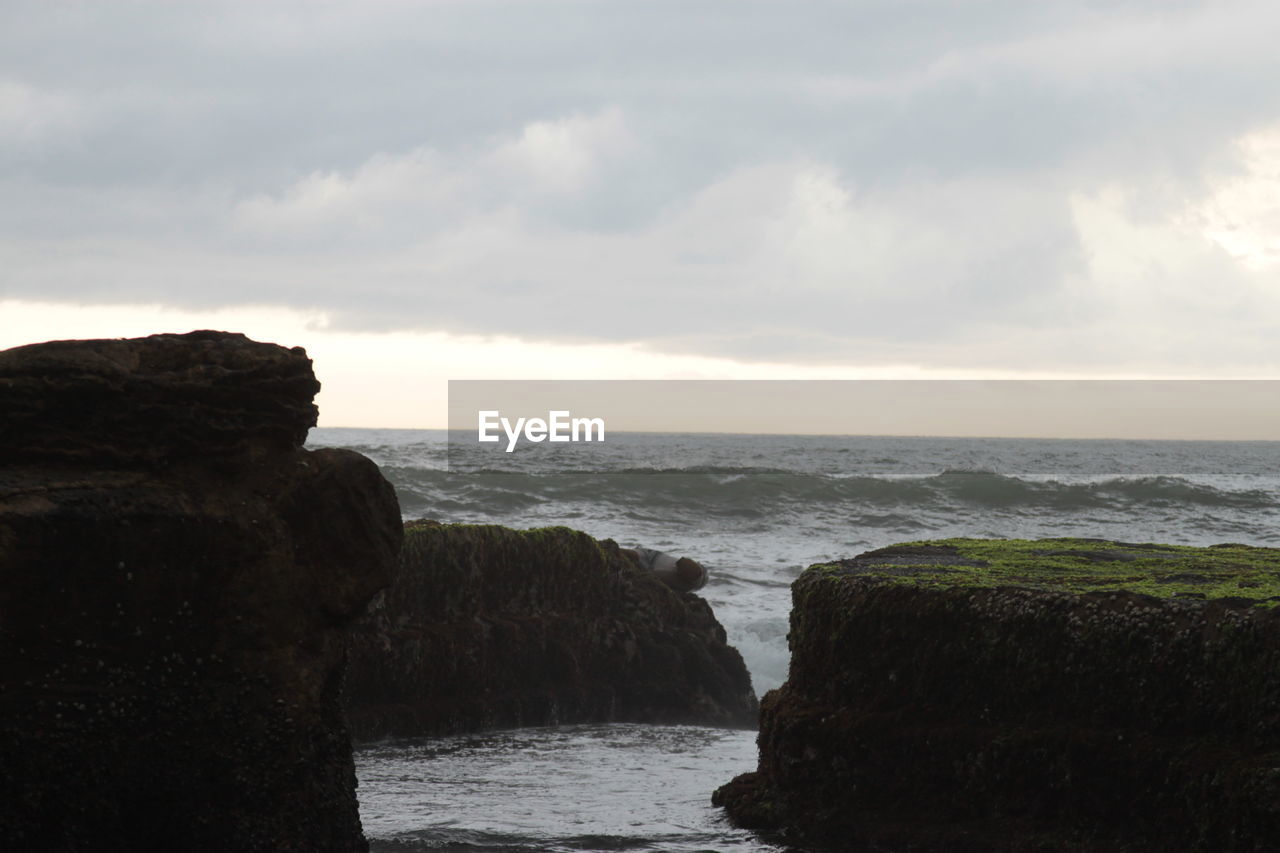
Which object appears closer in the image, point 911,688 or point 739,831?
point 911,688

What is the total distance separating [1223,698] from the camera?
5320mm

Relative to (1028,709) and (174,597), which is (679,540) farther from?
(174,597)

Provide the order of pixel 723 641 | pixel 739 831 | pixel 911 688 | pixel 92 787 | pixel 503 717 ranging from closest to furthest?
pixel 92 787, pixel 911 688, pixel 739 831, pixel 503 717, pixel 723 641

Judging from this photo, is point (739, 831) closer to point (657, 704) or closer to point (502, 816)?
point (502, 816)

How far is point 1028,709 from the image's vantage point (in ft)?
19.6

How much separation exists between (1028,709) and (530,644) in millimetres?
5422

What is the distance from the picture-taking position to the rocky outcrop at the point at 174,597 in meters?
4.95

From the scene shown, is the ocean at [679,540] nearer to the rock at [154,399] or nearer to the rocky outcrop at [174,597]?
the rocky outcrop at [174,597]

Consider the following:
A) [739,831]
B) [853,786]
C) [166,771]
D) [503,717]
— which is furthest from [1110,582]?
[503,717]

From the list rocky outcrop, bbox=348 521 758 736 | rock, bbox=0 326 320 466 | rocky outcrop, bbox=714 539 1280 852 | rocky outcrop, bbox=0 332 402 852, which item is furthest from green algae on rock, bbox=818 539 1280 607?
rocky outcrop, bbox=348 521 758 736

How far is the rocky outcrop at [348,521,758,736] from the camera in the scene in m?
9.82

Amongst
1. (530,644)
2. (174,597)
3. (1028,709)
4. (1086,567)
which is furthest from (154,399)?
(530,644)

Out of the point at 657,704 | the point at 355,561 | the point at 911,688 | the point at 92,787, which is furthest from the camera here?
the point at 657,704

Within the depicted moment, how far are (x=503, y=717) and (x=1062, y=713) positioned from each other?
5423 mm
